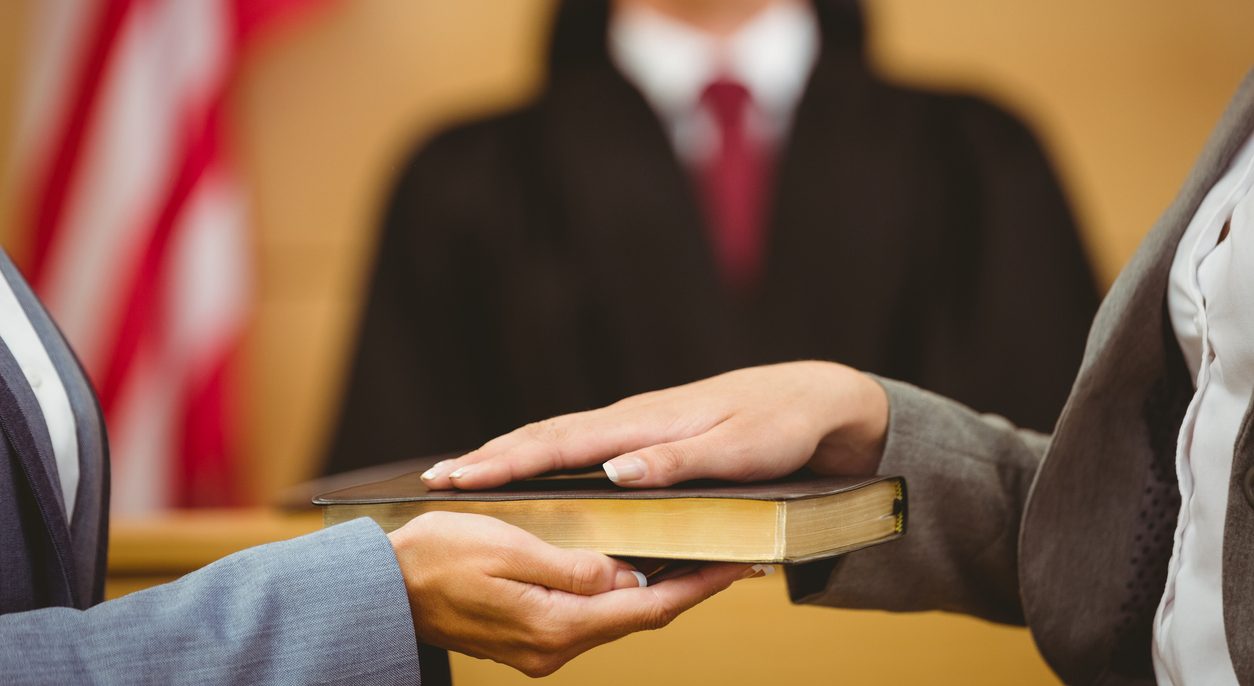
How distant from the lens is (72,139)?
199cm

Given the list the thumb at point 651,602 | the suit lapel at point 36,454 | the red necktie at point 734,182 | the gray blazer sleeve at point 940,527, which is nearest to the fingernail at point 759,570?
the thumb at point 651,602

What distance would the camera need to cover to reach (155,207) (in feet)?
6.62

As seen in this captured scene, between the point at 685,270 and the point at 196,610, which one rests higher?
the point at 196,610

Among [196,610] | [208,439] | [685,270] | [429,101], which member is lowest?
[208,439]

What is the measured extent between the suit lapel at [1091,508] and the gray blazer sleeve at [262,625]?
356 millimetres

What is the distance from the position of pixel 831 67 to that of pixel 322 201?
41.1 inches

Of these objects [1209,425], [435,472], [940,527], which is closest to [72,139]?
[435,472]

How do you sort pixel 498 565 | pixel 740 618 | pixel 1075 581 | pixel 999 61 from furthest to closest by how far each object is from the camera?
pixel 999 61 < pixel 740 618 < pixel 1075 581 < pixel 498 565

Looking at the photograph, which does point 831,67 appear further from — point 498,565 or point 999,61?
point 498,565

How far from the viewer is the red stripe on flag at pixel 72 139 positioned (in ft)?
6.45

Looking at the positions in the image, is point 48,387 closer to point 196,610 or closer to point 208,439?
point 196,610

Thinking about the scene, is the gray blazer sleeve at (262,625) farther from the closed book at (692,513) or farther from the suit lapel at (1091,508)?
the suit lapel at (1091,508)

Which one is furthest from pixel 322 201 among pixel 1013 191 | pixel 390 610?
pixel 390 610

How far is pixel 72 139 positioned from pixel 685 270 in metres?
1.10
